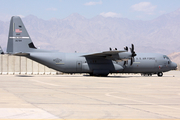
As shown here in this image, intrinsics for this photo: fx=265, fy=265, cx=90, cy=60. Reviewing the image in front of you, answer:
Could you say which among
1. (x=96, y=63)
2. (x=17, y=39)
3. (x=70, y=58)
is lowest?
(x=96, y=63)

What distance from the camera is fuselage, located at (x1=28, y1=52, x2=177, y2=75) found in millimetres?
40469

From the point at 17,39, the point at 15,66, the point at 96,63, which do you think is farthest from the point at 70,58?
the point at 15,66

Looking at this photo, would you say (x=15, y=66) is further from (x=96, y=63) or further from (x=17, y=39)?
(x=96, y=63)

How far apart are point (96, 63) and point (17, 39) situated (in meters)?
12.7

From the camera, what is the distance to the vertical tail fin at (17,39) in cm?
4034

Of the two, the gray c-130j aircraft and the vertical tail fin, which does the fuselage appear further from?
the vertical tail fin

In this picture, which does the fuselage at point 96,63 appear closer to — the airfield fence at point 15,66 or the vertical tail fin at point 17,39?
the vertical tail fin at point 17,39

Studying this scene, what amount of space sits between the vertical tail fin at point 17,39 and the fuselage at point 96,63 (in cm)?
165

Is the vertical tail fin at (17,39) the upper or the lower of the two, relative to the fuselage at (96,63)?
upper

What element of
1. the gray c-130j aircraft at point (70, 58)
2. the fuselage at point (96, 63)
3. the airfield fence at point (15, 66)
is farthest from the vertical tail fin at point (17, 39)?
the airfield fence at point (15, 66)

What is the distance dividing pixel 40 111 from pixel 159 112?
4913mm

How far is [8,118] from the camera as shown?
925cm

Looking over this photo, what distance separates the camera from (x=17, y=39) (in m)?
40.5

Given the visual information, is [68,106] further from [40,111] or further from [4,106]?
[4,106]
